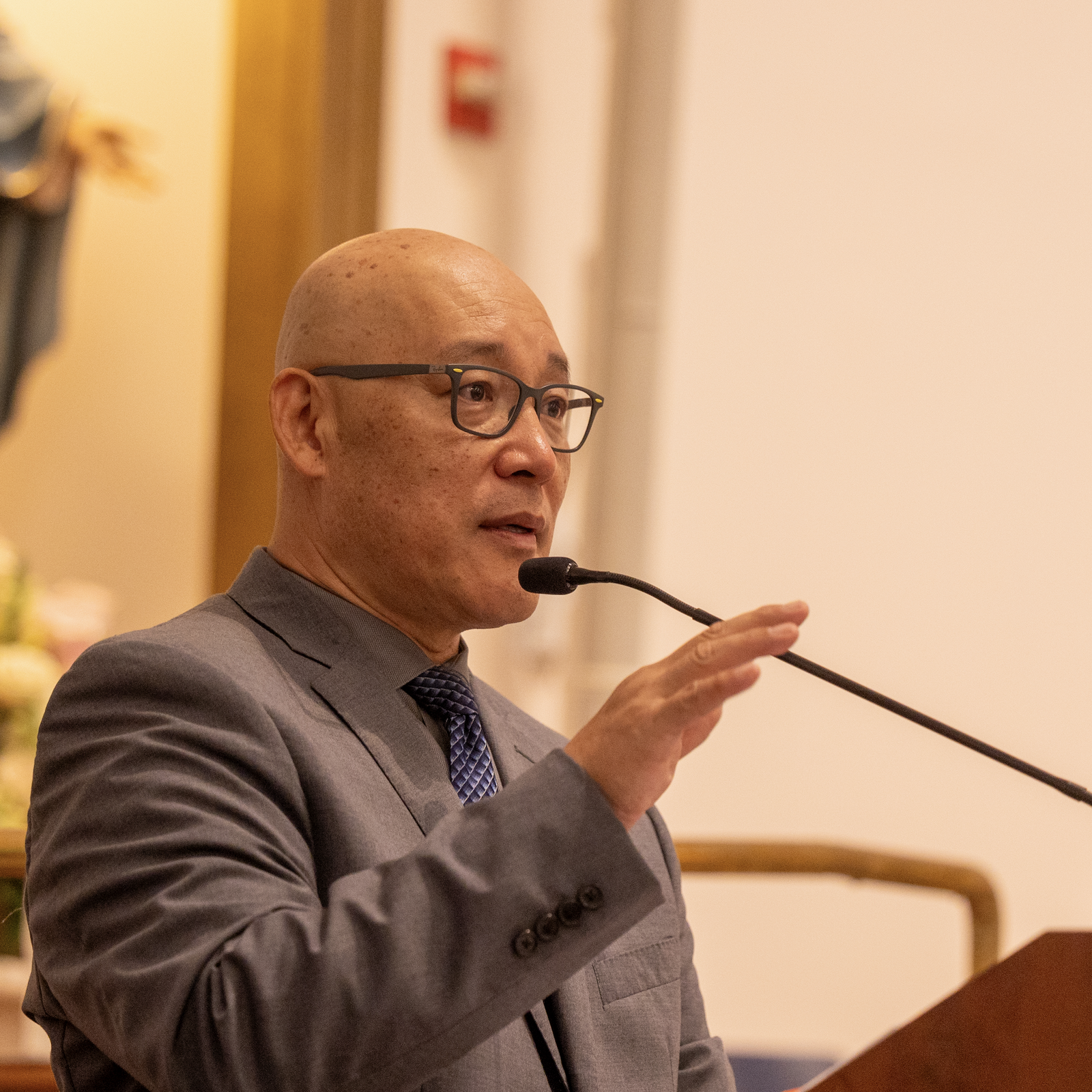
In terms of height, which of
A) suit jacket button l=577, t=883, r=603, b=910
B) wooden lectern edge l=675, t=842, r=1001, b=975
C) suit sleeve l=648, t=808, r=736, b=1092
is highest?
suit jacket button l=577, t=883, r=603, b=910

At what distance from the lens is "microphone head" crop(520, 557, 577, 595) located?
120 cm

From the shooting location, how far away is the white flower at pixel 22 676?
2986 millimetres

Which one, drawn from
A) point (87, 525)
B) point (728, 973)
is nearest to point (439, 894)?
point (728, 973)

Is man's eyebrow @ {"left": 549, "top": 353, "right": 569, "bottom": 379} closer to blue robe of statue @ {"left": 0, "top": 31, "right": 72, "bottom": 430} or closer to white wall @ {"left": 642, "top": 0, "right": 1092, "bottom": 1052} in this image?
white wall @ {"left": 642, "top": 0, "right": 1092, "bottom": 1052}

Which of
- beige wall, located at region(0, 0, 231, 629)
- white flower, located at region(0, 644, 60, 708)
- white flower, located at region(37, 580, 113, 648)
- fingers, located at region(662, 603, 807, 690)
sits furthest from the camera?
beige wall, located at region(0, 0, 231, 629)

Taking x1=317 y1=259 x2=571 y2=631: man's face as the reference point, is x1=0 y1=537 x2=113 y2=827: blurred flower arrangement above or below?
below

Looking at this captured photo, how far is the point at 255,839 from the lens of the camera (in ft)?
3.49

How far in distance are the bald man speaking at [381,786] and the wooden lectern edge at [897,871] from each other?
0.78 meters

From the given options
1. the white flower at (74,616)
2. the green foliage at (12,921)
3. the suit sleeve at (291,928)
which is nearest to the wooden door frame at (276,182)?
the white flower at (74,616)

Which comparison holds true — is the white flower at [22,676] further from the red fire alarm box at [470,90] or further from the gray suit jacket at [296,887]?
the gray suit jacket at [296,887]

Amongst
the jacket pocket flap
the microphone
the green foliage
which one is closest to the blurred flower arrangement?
the green foliage

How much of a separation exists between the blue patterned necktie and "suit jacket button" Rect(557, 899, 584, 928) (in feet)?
1.20

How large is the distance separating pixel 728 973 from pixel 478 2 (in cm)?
235

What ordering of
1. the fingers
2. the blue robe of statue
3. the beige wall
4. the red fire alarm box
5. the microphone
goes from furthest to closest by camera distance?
the beige wall
the blue robe of statue
the red fire alarm box
the microphone
the fingers
